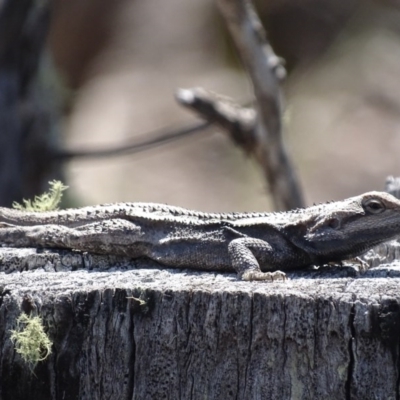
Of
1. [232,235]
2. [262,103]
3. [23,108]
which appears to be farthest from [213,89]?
[232,235]

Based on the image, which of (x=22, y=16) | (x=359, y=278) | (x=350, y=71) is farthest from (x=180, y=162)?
(x=359, y=278)

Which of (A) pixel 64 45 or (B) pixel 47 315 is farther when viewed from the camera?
(A) pixel 64 45

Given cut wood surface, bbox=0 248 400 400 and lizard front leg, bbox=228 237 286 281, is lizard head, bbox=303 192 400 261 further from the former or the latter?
cut wood surface, bbox=0 248 400 400

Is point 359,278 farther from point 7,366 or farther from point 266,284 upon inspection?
point 7,366

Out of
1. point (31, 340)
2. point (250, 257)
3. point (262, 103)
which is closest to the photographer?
point (31, 340)

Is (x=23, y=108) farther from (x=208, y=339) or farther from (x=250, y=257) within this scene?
(x=208, y=339)

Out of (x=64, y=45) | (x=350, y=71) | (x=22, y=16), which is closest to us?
(x=22, y=16)
